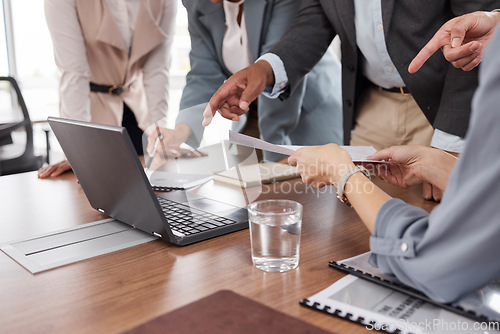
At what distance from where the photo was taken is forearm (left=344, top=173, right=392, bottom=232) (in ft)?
2.66

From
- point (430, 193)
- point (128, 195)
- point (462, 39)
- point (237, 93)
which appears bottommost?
point (430, 193)

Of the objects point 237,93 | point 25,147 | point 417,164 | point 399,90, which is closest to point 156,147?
point 237,93

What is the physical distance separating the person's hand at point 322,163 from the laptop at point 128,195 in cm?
18

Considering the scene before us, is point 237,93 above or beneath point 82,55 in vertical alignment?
beneath

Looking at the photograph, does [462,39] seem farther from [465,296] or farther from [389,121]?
[389,121]

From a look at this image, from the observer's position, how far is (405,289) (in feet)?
2.45

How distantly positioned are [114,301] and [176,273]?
0.13 metres

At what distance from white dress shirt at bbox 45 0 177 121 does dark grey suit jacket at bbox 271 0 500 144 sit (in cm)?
87

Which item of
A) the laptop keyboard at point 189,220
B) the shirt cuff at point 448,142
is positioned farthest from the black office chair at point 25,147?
the shirt cuff at point 448,142

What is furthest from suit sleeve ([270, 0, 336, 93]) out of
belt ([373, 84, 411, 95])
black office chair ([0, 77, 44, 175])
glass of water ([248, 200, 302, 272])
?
black office chair ([0, 77, 44, 175])

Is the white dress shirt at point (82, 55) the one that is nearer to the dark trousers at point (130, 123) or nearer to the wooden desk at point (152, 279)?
the dark trousers at point (130, 123)

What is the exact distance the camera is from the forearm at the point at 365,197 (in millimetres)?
810

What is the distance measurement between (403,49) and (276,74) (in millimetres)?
399

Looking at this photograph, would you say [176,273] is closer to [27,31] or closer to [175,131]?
[175,131]
